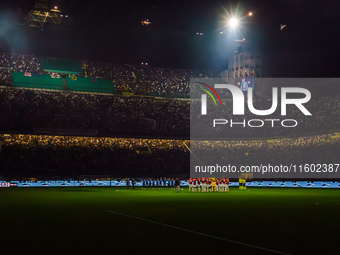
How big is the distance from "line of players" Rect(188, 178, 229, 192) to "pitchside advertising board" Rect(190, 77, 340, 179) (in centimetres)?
1889

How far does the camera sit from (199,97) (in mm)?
64188

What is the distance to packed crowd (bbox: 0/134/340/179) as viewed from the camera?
5228 centimetres

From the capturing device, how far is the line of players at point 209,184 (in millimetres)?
36188

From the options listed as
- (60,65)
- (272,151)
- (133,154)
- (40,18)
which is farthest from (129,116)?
(272,151)

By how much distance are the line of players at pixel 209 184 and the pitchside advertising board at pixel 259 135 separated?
62.0 ft

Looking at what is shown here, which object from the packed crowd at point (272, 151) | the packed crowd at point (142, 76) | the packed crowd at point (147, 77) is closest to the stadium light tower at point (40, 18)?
the packed crowd at point (142, 76)

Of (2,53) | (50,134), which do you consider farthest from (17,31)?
(50,134)

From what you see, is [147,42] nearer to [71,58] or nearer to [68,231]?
[71,58]

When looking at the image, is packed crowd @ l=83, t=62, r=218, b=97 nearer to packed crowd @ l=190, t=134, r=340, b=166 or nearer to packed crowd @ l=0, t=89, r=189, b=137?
packed crowd @ l=0, t=89, r=189, b=137

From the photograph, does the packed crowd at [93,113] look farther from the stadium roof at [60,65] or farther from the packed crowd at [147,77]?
the stadium roof at [60,65]

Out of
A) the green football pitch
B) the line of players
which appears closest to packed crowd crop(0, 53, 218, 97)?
the line of players

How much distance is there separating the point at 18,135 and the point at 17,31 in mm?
13583

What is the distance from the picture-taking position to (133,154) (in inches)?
2315

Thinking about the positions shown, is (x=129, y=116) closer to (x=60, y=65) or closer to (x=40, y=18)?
(x=60, y=65)
